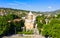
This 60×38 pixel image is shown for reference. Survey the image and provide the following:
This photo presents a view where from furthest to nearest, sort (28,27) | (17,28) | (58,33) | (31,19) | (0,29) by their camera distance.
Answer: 1. (31,19)
2. (28,27)
3. (17,28)
4. (0,29)
5. (58,33)

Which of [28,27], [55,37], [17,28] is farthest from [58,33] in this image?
[28,27]

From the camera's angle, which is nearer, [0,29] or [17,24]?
[0,29]

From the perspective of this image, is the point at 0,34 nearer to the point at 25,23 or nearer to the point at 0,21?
the point at 0,21

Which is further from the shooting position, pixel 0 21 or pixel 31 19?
pixel 31 19

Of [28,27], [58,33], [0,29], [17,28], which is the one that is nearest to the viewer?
[58,33]

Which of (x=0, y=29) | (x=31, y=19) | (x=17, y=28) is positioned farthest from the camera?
(x=31, y=19)

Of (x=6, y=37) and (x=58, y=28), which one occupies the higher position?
(x=58, y=28)

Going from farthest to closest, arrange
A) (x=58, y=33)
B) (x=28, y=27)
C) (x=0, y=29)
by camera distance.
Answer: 1. (x=28, y=27)
2. (x=0, y=29)
3. (x=58, y=33)

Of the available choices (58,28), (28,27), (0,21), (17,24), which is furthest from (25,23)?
(58,28)

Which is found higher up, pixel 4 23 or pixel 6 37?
pixel 4 23

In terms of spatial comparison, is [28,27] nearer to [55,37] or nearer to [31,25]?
[31,25]
